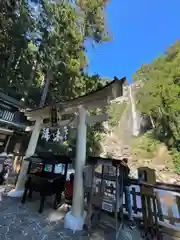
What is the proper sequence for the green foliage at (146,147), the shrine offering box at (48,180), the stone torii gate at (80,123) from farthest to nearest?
the green foliage at (146,147)
the shrine offering box at (48,180)
the stone torii gate at (80,123)

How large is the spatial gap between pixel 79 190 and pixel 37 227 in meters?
1.13

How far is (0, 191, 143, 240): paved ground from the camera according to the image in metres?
2.82

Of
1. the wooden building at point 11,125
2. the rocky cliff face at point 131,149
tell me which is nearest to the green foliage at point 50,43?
the wooden building at point 11,125

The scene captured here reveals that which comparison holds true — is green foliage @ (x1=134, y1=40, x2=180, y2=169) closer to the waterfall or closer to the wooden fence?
the waterfall

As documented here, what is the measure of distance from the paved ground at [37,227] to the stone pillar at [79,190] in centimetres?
17

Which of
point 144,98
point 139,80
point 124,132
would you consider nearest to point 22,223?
point 144,98

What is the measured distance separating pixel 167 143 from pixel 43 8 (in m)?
16.1

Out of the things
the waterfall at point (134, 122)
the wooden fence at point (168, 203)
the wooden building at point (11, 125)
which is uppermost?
the waterfall at point (134, 122)

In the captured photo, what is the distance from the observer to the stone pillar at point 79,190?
3.19 metres

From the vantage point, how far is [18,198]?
4.61m

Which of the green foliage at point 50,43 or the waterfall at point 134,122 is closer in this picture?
the green foliage at point 50,43

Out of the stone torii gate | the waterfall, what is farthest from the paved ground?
the waterfall

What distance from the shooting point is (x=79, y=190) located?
11.4 ft

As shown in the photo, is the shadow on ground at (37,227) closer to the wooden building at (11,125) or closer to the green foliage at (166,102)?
the wooden building at (11,125)
